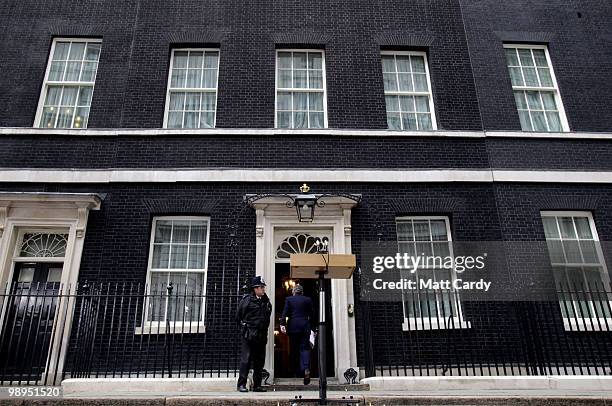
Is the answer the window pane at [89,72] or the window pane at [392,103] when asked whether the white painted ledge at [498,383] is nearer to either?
the window pane at [392,103]

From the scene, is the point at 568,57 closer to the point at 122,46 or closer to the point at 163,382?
the point at 122,46

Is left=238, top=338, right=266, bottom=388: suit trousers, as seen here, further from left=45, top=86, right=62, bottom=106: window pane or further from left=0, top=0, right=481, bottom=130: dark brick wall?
left=45, top=86, right=62, bottom=106: window pane

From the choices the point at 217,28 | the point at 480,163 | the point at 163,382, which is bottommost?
the point at 163,382

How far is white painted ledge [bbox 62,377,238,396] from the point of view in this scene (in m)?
7.04

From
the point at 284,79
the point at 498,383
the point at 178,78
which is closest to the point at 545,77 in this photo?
the point at 284,79

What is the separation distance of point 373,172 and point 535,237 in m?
3.55

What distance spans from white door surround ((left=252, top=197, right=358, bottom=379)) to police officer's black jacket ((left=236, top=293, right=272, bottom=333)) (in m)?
1.32

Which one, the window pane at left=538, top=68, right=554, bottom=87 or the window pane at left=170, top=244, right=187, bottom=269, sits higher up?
the window pane at left=538, top=68, right=554, bottom=87

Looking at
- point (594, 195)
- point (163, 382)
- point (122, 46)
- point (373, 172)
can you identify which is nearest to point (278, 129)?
point (373, 172)

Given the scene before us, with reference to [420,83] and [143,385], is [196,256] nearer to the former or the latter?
[143,385]

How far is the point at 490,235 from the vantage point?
376 inches

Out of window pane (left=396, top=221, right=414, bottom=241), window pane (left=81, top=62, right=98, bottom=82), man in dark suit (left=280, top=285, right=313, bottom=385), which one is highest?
window pane (left=81, top=62, right=98, bottom=82)

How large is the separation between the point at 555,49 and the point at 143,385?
1155cm
